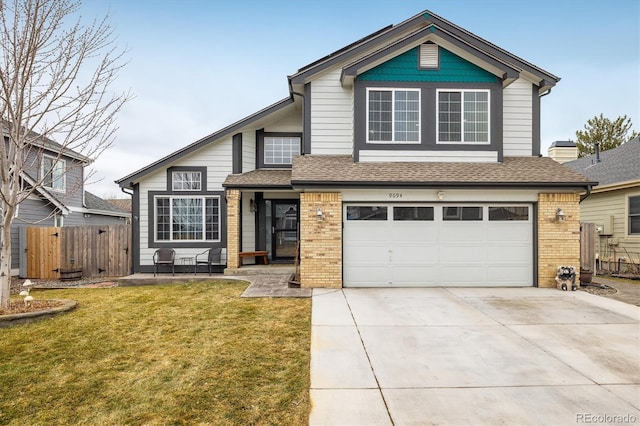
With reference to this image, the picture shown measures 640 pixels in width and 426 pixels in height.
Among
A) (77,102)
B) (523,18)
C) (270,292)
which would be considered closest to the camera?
(77,102)

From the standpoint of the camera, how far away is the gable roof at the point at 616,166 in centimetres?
1306

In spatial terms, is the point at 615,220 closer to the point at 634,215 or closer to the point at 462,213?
the point at 634,215

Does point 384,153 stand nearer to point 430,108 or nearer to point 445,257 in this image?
point 430,108

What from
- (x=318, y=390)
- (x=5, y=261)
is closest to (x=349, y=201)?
(x=318, y=390)

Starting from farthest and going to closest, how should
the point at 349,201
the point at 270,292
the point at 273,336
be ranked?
the point at 349,201 → the point at 270,292 → the point at 273,336

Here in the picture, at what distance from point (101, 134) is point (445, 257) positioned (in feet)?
28.8

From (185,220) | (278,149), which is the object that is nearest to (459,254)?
(278,149)

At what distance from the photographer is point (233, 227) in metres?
10.9

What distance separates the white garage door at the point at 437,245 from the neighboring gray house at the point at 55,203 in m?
6.74

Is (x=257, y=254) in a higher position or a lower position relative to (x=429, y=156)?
lower

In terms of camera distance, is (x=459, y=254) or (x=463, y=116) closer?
(x=459, y=254)

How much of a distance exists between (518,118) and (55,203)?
55.0 ft

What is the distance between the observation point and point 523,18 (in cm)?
1697

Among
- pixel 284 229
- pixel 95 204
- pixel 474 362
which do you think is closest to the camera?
pixel 474 362
